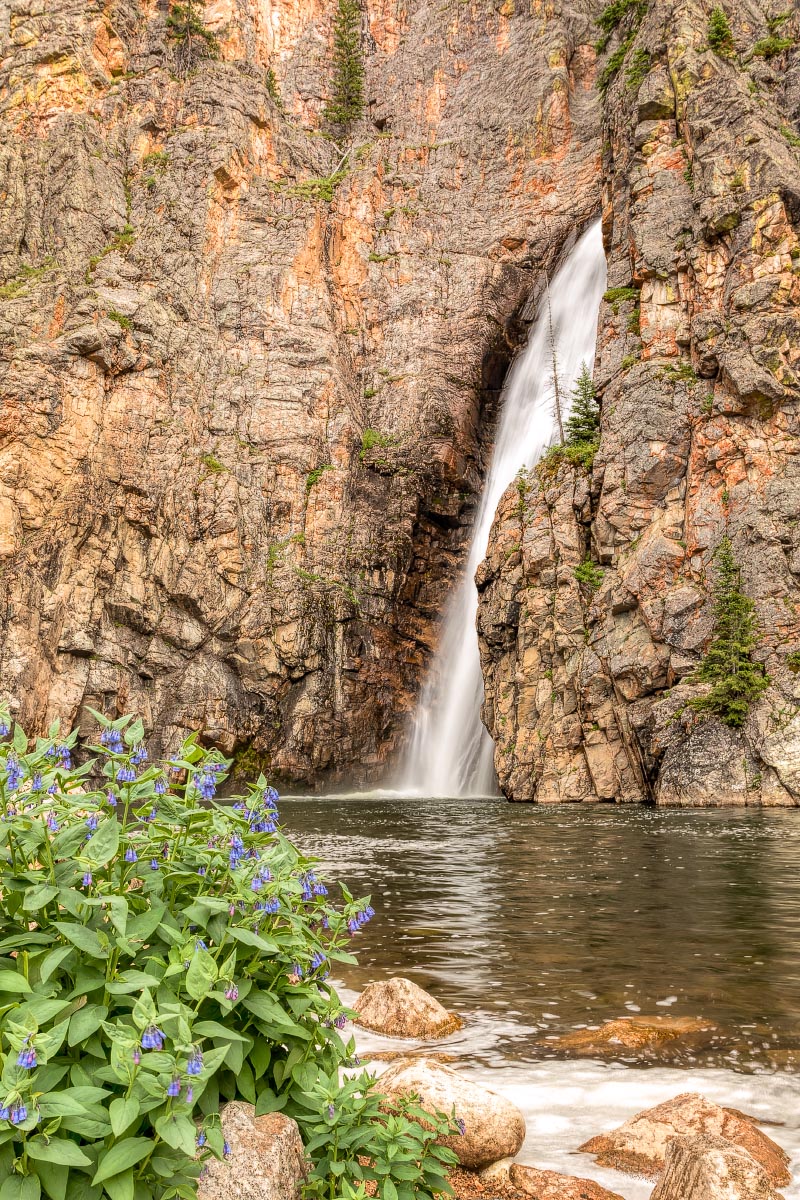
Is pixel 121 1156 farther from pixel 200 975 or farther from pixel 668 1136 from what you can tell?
pixel 668 1136

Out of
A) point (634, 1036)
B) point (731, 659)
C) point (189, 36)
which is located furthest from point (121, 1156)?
point (189, 36)

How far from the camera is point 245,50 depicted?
198ft

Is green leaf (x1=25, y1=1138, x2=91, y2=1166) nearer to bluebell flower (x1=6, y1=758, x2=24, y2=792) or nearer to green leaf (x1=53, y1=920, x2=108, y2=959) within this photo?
green leaf (x1=53, y1=920, x2=108, y2=959)

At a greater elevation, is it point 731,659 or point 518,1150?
point 731,659

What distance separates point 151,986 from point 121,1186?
0.54 m

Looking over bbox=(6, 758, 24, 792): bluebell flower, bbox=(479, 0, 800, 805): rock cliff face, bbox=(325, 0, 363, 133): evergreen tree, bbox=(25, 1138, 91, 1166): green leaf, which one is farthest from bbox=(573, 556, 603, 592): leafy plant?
bbox=(325, 0, 363, 133): evergreen tree

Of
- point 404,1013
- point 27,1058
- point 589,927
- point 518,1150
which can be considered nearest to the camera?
point 27,1058

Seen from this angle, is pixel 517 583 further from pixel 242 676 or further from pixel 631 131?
pixel 631 131

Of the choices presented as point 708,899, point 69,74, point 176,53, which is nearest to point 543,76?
point 176,53

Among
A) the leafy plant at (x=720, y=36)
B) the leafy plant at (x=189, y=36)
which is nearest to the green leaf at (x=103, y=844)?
the leafy plant at (x=720, y=36)

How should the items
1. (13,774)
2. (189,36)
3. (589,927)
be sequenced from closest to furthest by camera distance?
(13,774)
(589,927)
(189,36)

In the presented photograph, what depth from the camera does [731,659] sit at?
1078 inches

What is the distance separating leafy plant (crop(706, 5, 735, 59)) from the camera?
37.8 m

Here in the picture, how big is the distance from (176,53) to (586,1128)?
69.1 m
